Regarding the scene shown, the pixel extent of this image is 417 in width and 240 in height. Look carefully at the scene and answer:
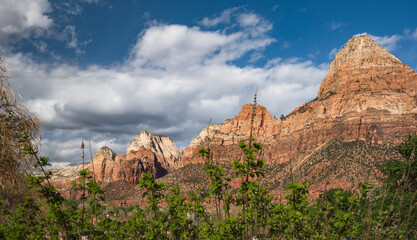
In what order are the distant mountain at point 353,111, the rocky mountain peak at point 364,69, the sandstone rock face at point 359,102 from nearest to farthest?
the distant mountain at point 353,111 < the sandstone rock face at point 359,102 < the rocky mountain peak at point 364,69

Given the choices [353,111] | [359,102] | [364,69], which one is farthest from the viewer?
[364,69]

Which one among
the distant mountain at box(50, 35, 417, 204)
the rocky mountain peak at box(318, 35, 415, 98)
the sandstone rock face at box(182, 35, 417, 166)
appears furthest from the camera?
the rocky mountain peak at box(318, 35, 415, 98)

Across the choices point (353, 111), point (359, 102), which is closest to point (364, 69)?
point (359, 102)

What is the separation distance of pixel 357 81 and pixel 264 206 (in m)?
136

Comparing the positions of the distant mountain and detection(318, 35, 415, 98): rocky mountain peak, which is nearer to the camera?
the distant mountain

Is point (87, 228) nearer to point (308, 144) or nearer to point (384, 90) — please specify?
point (308, 144)

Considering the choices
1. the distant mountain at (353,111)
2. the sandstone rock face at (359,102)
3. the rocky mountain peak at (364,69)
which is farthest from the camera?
the rocky mountain peak at (364,69)

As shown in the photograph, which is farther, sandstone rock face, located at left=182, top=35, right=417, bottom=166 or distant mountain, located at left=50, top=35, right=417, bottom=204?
sandstone rock face, located at left=182, top=35, right=417, bottom=166

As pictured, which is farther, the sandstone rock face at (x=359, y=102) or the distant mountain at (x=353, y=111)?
the sandstone rock face at (x=359, y=102)

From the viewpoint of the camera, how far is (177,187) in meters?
6.02

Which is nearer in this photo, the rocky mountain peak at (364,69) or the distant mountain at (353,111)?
the distant mountain at (353,111)

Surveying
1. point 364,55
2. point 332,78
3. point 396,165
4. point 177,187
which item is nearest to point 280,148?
point 332,78

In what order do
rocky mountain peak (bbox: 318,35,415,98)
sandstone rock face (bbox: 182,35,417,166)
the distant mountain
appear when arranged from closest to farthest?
1. the distant mountain
2. sandstone rock face (bbox: 182,35,417,166)
3. rocky mountain peak (bbox: 318,35,415,98)

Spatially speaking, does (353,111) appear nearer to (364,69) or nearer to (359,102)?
(359,102)
